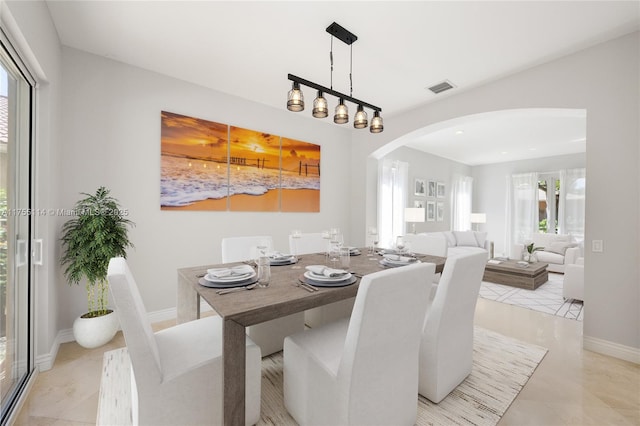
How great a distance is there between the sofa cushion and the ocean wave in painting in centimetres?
576

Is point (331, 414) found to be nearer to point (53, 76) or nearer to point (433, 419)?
point (433, 419)

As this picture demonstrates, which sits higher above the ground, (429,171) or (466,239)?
(429,171)

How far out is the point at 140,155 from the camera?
2.81m

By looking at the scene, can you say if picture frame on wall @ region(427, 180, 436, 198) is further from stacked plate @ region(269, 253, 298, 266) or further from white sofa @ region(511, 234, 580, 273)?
stacked plate @ region(269, 253, 298, 266)

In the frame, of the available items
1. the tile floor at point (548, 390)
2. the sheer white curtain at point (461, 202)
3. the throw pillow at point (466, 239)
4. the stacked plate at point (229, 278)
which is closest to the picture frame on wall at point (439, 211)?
the sheer white curtain at point (461, 202)

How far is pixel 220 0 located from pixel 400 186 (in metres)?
4.61

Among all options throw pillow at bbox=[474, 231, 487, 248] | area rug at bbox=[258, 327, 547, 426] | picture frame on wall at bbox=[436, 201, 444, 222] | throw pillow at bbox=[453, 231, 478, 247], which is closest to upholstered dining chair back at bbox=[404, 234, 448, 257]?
area rug at bbox=[258, 327, 547, 426]

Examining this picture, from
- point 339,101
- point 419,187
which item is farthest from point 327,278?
point 419,187

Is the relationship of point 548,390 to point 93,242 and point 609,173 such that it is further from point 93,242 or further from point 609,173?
point 93,242

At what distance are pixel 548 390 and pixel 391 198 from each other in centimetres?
393

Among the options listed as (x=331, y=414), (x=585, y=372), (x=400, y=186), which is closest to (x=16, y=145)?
(x=331, y=414)

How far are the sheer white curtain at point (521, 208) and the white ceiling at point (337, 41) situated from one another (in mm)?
5450

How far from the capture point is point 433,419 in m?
1.55

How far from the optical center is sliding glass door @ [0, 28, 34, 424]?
161 cm
